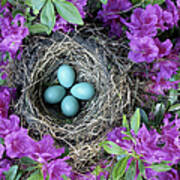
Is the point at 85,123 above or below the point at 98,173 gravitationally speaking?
above

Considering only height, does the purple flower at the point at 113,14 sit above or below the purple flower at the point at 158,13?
above

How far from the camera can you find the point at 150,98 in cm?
80

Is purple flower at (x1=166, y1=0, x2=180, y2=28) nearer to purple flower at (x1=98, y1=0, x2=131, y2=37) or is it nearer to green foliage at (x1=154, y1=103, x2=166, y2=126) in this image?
purple flower at (x1=98, y1=0, x2=131, y2=37)

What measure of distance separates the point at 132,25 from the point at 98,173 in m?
0.50

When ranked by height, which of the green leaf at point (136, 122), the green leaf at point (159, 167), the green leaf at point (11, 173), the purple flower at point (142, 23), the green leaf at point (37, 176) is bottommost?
Answer: the green leaf at point (159, 167)

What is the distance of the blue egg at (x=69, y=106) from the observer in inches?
35.5

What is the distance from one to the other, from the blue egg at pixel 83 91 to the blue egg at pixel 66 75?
0.04 m

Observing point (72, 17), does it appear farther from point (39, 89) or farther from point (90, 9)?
point (39, 89)

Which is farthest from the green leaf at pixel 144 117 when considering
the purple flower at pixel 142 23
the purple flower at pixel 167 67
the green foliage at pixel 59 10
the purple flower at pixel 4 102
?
the purple flower at pixel 4 102

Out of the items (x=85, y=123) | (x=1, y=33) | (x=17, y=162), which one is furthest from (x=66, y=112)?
(x=1, y=33)

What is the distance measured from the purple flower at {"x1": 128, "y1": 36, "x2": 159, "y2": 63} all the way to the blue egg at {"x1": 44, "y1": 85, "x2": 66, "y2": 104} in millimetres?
348

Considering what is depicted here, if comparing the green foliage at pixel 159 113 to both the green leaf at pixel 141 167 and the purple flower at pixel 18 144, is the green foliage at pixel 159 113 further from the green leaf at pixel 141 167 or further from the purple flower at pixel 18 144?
the purple flower at pixel 18 144

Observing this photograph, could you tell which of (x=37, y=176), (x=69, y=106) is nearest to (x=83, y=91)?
(x=69, y=106)

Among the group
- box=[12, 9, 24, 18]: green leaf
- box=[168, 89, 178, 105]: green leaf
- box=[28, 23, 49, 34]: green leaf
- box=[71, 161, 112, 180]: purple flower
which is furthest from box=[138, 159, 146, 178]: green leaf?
box=[12, 9, 24, 18]: green leaf
